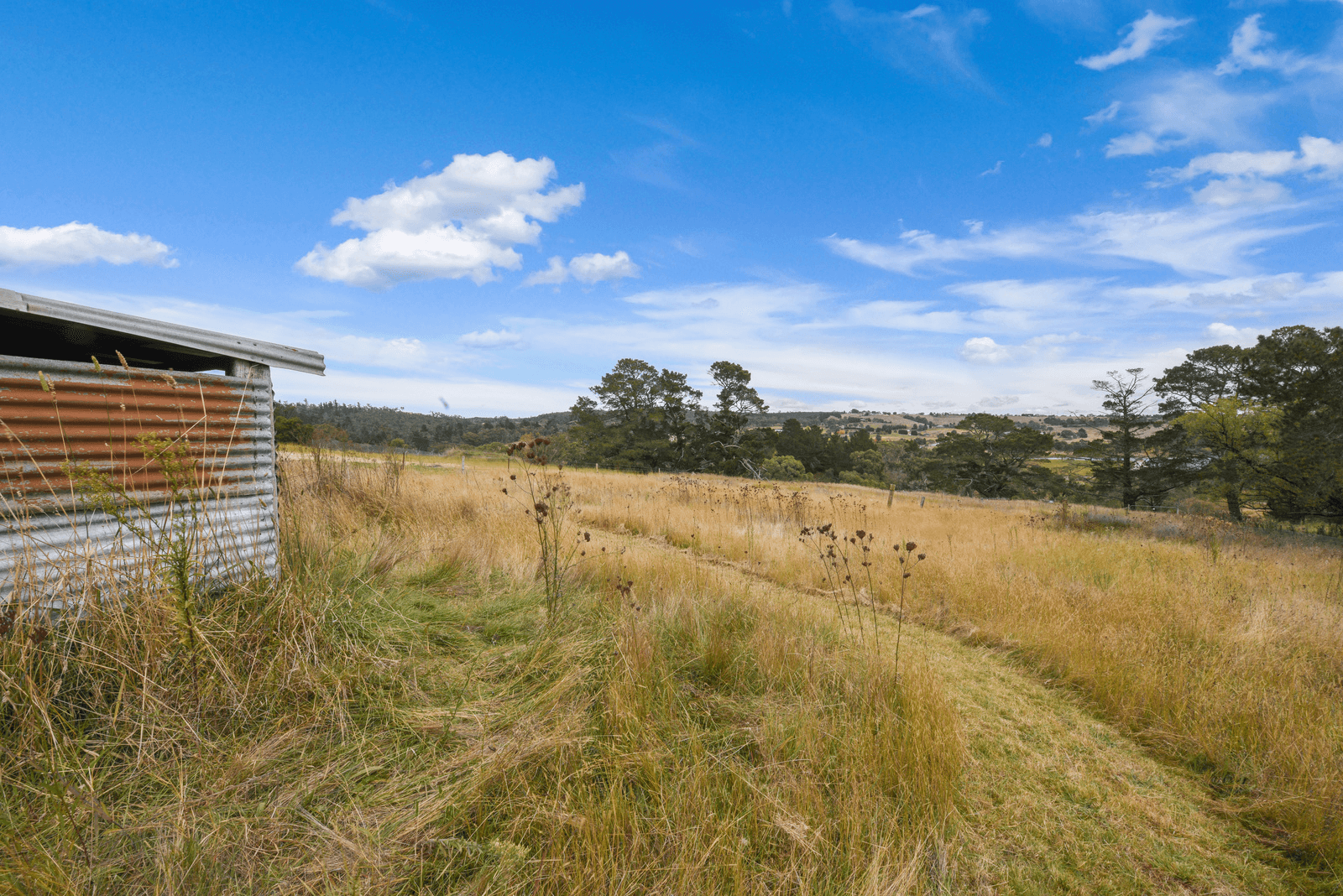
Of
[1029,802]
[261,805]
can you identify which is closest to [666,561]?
[1029,802]

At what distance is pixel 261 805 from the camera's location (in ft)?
7.32

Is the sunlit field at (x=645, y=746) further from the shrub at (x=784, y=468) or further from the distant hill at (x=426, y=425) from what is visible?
the distant hill at (x=426, y=425)

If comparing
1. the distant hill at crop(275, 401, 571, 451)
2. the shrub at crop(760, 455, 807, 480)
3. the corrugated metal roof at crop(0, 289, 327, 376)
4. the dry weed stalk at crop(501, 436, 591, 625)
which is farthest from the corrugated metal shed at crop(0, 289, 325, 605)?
the distant hill at crop(275, 401, 571, 451)

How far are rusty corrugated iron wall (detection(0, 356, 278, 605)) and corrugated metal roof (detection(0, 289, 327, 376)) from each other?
0.20 metres

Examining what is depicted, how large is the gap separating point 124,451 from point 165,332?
1164 mm

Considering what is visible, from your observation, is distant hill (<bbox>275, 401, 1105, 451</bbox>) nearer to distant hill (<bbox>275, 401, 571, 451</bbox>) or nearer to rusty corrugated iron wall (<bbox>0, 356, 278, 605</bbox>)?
distant hill (<bbox>275, 401, 571, 451</bbox>)

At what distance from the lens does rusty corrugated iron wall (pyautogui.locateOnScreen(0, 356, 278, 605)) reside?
307 centimetres

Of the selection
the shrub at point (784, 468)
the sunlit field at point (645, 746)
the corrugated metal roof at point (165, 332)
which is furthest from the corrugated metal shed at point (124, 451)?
the shrub at point (784, 468)

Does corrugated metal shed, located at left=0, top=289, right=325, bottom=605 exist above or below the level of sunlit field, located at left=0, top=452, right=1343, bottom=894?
above

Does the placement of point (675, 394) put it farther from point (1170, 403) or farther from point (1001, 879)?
point (1001, 879)

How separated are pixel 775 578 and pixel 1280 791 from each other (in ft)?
15.8

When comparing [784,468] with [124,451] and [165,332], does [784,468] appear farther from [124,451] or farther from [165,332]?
[124,451]

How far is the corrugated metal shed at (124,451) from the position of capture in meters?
3.00

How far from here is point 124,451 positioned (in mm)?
3578
